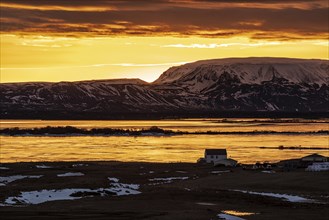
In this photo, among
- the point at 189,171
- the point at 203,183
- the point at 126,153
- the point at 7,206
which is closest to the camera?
the point at 7,206

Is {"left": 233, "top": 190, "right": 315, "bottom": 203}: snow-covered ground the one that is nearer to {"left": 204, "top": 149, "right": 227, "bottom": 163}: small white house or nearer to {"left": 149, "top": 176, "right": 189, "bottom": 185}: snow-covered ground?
{"left": 149, "top": 176, "right": 189, "bottom": 185}: snow-covered ground

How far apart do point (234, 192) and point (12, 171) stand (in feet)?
99.0

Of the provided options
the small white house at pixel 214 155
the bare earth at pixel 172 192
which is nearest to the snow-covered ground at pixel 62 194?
the bare earth at pixel 172 192

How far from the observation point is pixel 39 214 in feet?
164

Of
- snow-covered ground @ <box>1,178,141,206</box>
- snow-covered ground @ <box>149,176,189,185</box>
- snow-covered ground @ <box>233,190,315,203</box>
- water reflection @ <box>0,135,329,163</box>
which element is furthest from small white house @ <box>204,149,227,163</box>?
snow-covered ground @ <box>233,190,315,203</box>

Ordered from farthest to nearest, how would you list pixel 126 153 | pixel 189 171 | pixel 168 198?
1. pixel 126 153
2. pixel 189 171
3. pixel 168 198

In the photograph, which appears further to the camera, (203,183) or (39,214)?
(203,183)

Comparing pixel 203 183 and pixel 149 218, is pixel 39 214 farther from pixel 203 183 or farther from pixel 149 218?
pixel 203 183

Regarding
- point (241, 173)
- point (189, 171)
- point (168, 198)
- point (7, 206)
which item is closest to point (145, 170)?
point (189, 171)

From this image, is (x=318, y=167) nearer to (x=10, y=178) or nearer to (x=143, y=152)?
(x=10, y=178)

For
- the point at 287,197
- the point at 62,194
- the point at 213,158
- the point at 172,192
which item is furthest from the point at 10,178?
the point at 213,158

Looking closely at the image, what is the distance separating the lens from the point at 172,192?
66625mm

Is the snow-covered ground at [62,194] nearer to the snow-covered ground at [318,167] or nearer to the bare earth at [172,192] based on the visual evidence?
the bare earth at [172,192]

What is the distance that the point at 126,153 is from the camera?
426 ft
